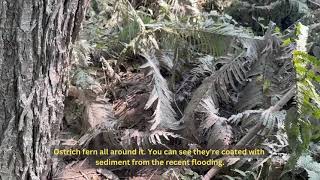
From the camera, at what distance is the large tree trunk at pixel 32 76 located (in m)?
1.22

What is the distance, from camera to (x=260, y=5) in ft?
9.27

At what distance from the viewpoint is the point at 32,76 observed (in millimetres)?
1307

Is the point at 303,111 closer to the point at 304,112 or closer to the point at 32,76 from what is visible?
the point at 304,112

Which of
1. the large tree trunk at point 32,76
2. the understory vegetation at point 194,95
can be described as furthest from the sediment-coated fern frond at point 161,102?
the large tree trunk at point 32,76

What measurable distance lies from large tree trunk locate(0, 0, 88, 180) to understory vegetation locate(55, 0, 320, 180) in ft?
0.88

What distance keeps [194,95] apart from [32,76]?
0.87 m

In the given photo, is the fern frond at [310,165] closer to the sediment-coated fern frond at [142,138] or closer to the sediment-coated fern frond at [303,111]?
the sediment-coated fern frond at [303,111]

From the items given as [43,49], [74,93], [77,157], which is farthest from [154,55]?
[43,49]

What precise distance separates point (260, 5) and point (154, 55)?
1.10m

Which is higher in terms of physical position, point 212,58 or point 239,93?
point 212,58

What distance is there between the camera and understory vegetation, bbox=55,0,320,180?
5.51 feet

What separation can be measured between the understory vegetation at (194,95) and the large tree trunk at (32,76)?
10.6 inches

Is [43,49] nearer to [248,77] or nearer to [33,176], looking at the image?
[33,176]

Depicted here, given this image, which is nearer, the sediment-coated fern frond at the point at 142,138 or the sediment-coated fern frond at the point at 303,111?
A: the sediment-coated fern frond at the point at 303,111
